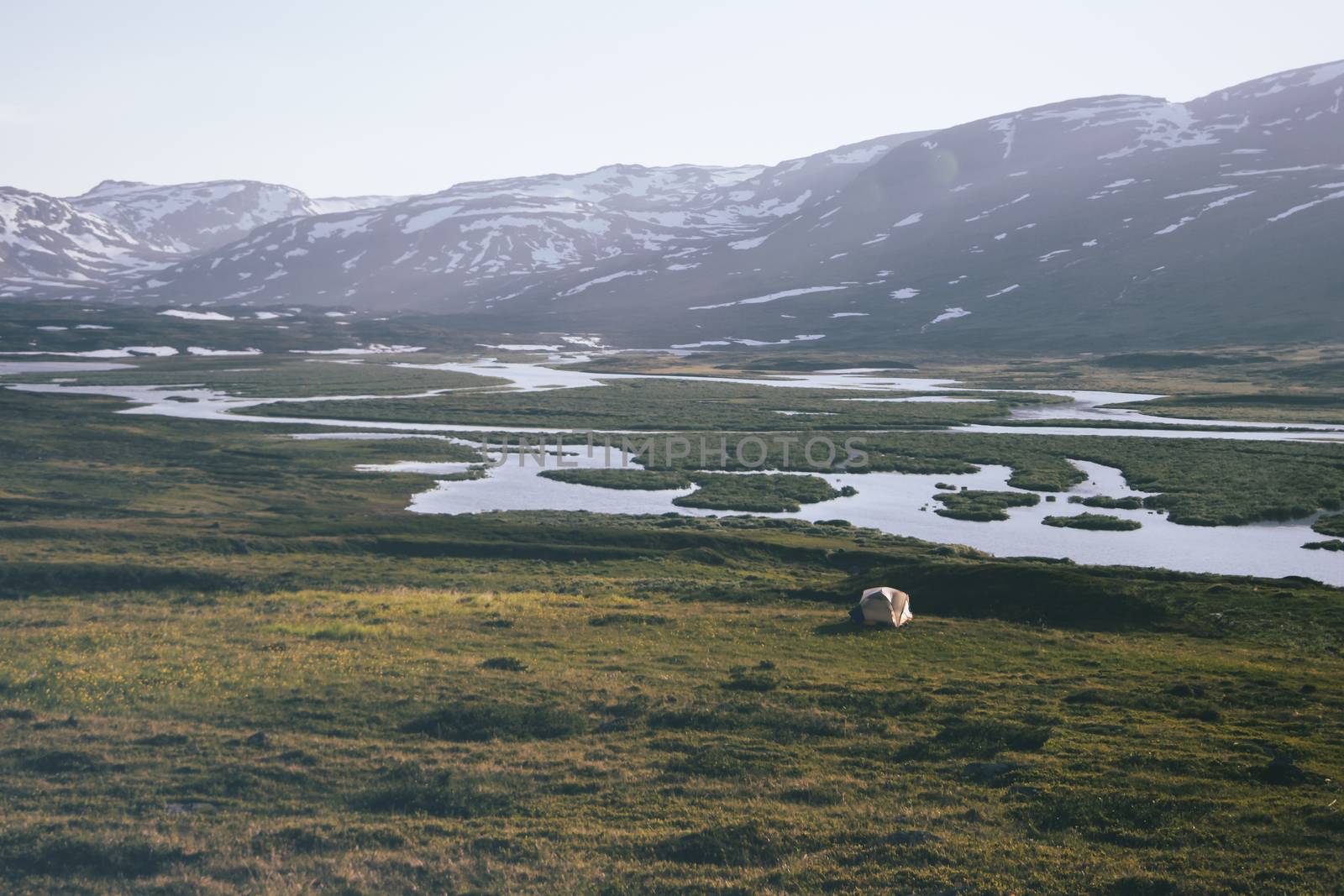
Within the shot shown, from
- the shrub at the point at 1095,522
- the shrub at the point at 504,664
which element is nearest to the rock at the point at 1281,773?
the shrub at the point at 504,664

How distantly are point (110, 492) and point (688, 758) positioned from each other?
170 feet

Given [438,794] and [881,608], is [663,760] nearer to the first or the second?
[438,794]

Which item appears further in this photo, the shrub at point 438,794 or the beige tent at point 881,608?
the beige tent at point 881,608

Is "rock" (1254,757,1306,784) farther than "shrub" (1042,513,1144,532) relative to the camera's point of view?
No

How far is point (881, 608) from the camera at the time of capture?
30.3m

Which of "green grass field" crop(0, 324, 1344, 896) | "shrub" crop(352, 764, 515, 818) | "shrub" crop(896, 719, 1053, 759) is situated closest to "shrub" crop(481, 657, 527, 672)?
"green grass field" crop(0, 324, 1344, 896)

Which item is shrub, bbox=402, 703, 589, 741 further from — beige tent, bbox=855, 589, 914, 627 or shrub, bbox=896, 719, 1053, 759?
beige tent, bbox=855, 589, 914, 627

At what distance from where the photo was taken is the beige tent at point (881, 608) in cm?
3031

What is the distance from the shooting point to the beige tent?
30.3 metres

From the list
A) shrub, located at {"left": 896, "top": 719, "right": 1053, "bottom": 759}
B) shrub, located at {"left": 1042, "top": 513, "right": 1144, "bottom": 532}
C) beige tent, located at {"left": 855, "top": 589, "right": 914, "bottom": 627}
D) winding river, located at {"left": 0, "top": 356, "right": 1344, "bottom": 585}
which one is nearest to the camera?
shrub, located at {"left": 896, "top": 719, "right": 1053, "bottom": 759}

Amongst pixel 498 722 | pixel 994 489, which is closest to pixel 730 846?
pixel 498 722

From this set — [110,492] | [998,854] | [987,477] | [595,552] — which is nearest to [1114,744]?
[998,854]

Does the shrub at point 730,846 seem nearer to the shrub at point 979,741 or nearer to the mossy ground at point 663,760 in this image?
the mossy ground at point 663,760

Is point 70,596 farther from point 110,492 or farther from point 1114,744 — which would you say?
point 1114,744
